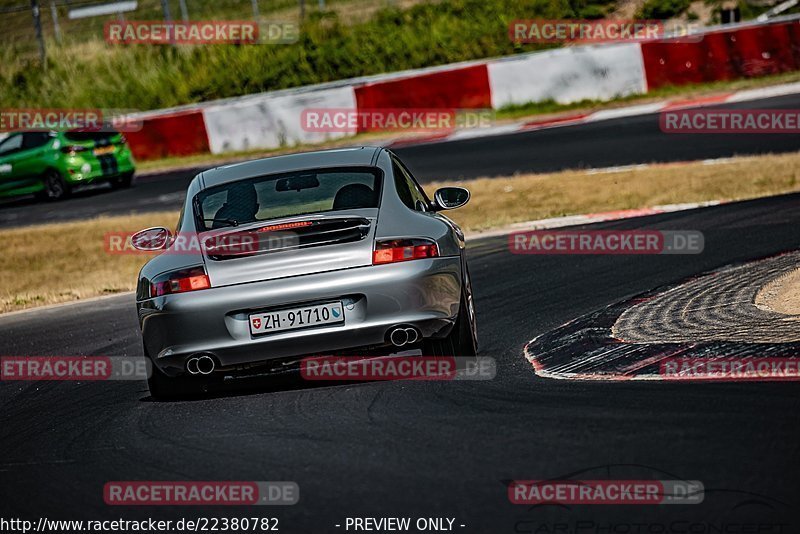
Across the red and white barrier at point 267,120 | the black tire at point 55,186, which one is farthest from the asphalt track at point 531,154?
the red and white barrier at point 267,120

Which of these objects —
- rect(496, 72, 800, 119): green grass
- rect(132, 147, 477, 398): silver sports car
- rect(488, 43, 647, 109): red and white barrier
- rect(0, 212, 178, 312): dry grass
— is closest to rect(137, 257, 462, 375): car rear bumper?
rect(132, 147, 477, 398): silver sports car

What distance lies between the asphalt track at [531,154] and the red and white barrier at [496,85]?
2.40 metres

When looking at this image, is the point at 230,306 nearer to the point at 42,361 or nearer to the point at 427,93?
the point at 42,361

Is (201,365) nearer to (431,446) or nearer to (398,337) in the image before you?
(398,337)

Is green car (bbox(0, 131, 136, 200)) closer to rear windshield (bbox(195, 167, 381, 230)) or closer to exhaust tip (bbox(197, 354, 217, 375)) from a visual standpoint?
rear windshield (bbox(195, 167, 381, 230))

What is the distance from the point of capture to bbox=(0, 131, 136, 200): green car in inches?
903

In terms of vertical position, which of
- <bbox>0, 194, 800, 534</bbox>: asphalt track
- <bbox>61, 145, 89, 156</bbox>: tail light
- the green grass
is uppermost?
<bbox>61, 145, 89, 156</bbox>: tail light

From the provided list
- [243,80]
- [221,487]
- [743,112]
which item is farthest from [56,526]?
[243,80]

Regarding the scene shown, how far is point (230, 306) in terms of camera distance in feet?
20.8


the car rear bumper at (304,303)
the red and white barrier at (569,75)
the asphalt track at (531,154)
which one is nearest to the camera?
the car rear bumper at (304,303)

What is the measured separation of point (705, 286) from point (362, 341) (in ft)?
10.6

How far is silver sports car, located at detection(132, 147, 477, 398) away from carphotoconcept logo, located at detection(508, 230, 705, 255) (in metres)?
4.38

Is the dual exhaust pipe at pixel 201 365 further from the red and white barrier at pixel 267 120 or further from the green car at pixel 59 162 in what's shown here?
the red and white barrier at pixel 267 120

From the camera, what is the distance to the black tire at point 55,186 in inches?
912
